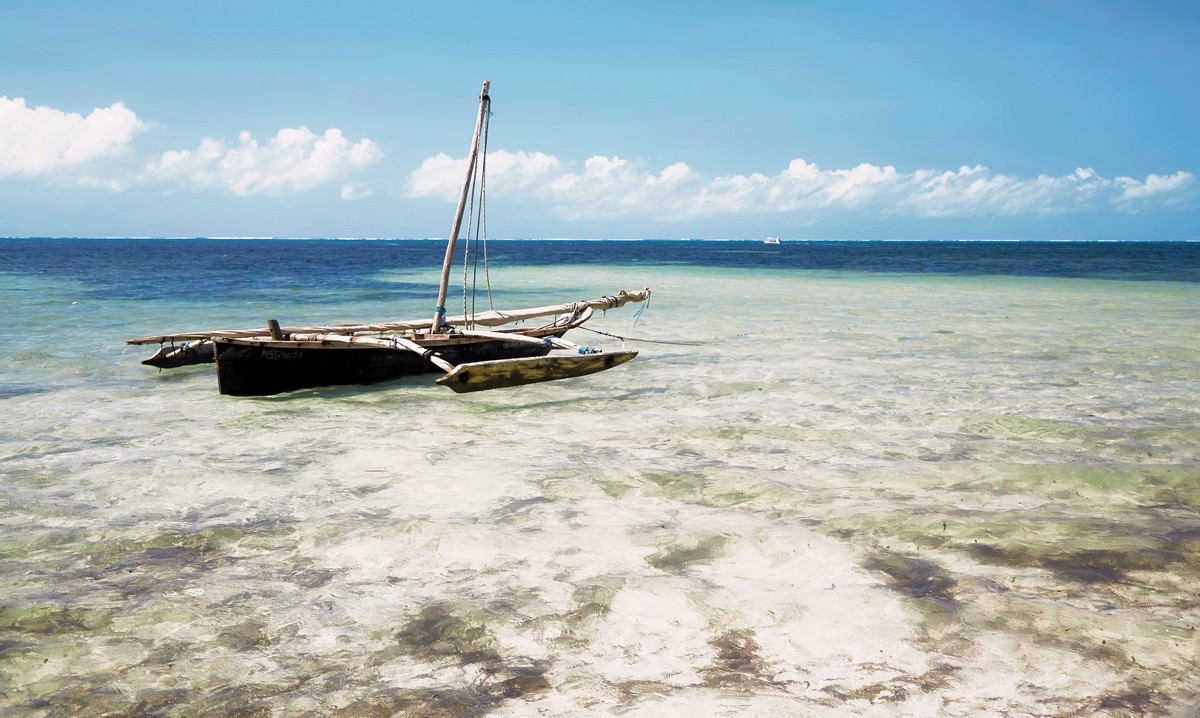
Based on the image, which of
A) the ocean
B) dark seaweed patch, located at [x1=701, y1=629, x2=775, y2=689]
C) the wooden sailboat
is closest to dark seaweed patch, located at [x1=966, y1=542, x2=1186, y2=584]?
the ocean

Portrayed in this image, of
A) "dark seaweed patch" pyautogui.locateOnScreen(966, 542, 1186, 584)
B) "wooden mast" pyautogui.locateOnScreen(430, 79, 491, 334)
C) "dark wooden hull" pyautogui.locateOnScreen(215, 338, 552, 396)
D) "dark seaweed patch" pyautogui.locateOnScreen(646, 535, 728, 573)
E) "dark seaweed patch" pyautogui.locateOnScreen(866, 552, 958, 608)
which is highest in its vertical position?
"wooden mast" pyautogui.locateOnScreen(430, 79, 491, 334)

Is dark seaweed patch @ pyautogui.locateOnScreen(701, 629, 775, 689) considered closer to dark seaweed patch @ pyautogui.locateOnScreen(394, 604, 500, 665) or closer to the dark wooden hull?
dark seaweed patch @ pyautogui.locateOnScreen(394, 604, 500, 665)

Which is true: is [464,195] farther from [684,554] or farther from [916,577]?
[916,577]

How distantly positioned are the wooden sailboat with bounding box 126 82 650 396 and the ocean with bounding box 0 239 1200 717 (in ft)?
1.05

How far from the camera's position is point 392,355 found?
38.3 feet

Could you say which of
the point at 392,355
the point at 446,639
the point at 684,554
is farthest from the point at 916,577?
the point at 392,355

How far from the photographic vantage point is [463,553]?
18.1 feet

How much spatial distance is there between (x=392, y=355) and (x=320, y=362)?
1006 mm

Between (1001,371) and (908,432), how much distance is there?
5.15 metres

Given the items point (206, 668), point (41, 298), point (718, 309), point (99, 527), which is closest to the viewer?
point (206, 668)

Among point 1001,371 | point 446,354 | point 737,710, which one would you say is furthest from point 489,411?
point 1001,371

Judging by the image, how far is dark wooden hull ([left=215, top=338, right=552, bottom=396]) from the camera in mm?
10547

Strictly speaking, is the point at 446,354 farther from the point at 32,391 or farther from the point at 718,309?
the point at 718,309

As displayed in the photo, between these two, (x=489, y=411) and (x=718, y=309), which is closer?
(x=489, y=411)
